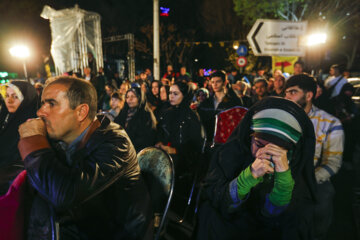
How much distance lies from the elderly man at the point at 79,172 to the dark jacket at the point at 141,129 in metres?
2.71

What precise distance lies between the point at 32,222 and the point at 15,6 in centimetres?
3027

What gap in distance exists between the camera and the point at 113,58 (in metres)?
20.7

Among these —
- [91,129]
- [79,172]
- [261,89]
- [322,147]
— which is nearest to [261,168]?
[79,172]

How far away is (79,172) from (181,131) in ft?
10.5

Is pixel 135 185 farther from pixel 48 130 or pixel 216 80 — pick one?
pixel 216 80

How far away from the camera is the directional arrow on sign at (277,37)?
533 cm

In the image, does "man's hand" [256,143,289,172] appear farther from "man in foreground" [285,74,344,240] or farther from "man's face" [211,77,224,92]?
"man's face" [211,77,224,92]

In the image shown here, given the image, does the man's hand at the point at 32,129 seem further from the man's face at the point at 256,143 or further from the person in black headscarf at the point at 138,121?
the person in black headscarf at the point at 138,121

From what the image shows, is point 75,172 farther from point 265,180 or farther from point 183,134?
point 183,134

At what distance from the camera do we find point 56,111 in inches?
60.2

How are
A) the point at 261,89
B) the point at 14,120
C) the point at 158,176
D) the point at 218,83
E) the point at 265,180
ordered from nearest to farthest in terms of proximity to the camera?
the point at 265,180 → the point at 158,176 → the point at 14,120 → the point at 218,83 → the point at 261,89

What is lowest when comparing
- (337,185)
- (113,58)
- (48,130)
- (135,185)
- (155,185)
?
(337,185)

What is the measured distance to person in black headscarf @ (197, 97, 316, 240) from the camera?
4.70 ft

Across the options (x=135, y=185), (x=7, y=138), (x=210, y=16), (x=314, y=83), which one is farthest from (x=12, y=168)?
(x=210, y=16)
